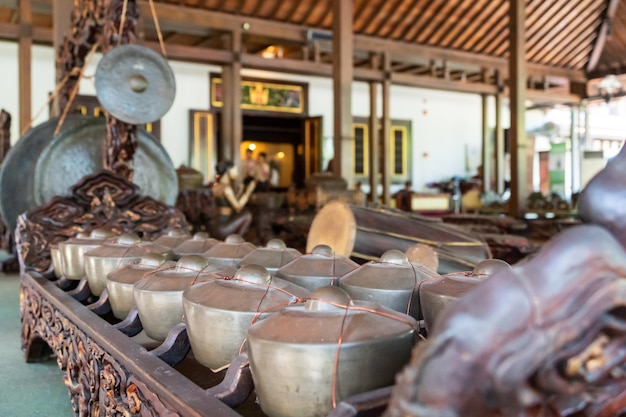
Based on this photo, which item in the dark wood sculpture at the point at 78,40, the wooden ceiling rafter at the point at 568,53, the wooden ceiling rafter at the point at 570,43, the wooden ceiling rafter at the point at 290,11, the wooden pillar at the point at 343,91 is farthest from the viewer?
the wooden ceiling rafter at the point at 568,53

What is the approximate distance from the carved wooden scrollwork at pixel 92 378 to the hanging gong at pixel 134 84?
5.09ft

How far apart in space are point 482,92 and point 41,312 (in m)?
11.4

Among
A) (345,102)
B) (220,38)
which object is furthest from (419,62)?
(345,102)

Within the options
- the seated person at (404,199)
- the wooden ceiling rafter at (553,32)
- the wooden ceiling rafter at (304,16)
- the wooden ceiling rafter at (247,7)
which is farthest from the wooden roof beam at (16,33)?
the wooden ceiling rafter at (553,32)

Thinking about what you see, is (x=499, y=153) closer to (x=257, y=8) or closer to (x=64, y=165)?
(x=257, y=8)

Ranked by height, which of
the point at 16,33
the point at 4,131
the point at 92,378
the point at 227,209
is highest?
the point at 16,33

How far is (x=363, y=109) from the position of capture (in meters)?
12.4

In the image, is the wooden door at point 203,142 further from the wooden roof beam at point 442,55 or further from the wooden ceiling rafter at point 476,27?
the wooden ceiling rafter at point 476,27

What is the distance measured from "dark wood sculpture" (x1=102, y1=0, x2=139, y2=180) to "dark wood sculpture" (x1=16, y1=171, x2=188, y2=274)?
549 mm

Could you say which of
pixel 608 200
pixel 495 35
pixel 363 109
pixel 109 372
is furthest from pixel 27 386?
pixel 495 35

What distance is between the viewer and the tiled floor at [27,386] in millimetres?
1591

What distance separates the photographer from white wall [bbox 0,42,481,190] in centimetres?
888

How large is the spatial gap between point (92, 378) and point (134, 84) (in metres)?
2.30

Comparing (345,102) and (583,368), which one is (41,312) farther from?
(345,102)
